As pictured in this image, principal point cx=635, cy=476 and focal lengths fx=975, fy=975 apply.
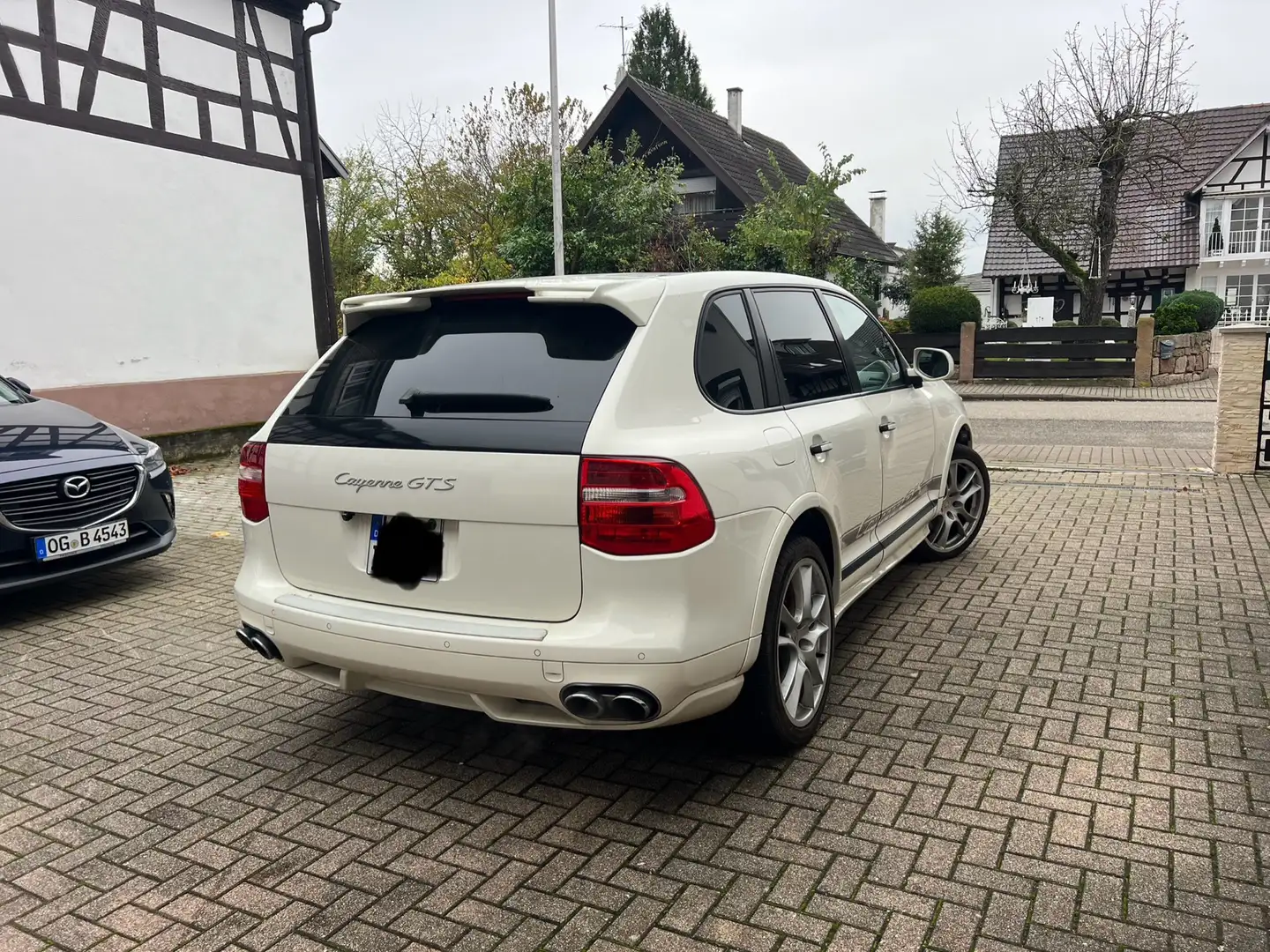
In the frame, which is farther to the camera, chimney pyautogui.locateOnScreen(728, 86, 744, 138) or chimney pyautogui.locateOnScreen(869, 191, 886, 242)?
chimney pyautogui.locateOnScreen(869, 191, 886, 242)

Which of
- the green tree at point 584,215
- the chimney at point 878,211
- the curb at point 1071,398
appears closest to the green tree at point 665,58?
the chimney at point 878,211

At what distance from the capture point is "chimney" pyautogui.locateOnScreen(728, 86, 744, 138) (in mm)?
36469

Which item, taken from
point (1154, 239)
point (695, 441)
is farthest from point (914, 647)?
point (1154, 239)

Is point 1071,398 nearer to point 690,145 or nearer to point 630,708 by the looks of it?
point 690,145

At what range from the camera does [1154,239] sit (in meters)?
37.8

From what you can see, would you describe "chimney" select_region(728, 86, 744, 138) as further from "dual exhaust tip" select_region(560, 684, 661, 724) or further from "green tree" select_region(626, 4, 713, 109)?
"dual exhaust tip" select_region(560, 684, 661, 724)

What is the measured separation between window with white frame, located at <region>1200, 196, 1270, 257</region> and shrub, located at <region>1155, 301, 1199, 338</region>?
1882cm

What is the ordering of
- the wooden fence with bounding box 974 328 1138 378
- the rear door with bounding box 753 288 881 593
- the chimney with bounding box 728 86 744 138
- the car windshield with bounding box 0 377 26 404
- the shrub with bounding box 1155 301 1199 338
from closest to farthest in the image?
the rear door with bounding box 753 288 881 593 → the car windshield with bounding box 0 377 26 404 → the wooden fence with bounding box 974 328 1138 378 → the shrub with bounding box 1155 301 1199 338 → the chimney with bounding box 728 86 744 138

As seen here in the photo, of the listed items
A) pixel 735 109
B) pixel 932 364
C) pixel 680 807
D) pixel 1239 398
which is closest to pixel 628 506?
pixel 680 807

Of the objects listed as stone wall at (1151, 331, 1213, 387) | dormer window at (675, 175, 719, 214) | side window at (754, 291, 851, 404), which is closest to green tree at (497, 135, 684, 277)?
dormer window at (675, 175, 719, 214)

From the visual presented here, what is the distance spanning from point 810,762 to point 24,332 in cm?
1032

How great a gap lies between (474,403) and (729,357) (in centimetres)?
95

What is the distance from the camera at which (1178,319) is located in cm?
2159

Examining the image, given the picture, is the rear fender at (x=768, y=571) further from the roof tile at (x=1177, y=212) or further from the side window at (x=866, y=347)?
the roof tile at (x=1177, y=212)
